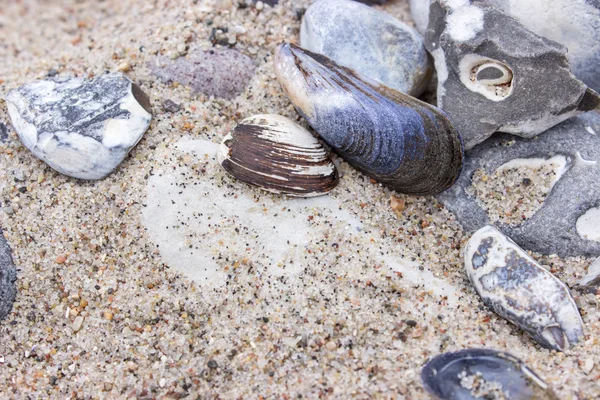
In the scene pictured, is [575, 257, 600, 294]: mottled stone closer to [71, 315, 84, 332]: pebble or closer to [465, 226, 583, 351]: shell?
[465, 226, 583, 351]: shell

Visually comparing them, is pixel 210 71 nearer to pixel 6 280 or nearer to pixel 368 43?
pixel 368 43

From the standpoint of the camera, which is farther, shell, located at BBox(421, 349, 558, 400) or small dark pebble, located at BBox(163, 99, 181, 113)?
small dark pebble, located at BBox(163, 99, 181, 113)

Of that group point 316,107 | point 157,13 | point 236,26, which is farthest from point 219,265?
point 157,13

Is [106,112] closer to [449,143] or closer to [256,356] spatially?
[256,356]

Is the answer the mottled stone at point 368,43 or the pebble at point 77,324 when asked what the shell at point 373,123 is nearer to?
the mottled stone at point 368,43

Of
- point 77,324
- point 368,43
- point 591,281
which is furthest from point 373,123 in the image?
point 77,324

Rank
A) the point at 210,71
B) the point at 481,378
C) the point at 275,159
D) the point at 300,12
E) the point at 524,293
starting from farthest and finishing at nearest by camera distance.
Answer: the point at 300,12 < the point at 210,71 < the point at 275,159 < the point at 524,293 < the point at 481,378

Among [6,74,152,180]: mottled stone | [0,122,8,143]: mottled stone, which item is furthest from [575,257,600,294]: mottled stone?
[0,122,8,143]: mottled stone
